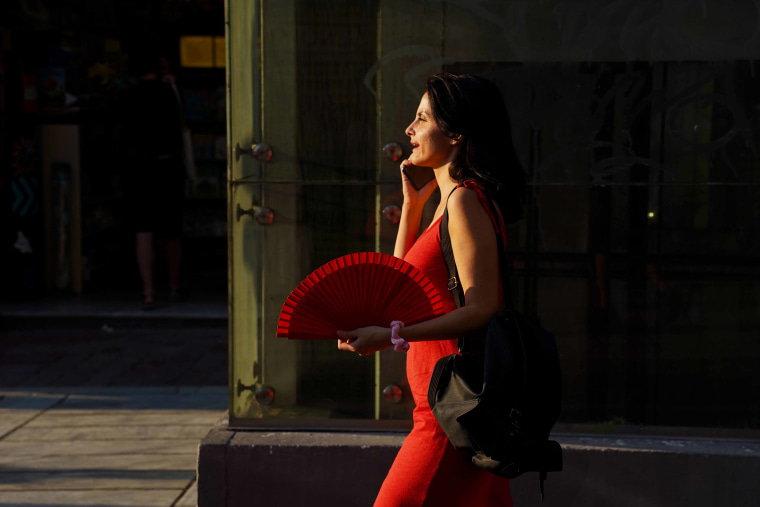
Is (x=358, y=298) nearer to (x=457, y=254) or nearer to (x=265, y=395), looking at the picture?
(x=457, y=254)

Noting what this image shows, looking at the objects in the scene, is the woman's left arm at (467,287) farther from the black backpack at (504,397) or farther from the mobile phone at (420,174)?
the mobile phone at (420,174)

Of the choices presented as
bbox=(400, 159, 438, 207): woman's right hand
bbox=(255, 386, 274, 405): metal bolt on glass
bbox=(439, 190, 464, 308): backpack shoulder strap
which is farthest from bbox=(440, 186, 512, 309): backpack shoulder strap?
bbox=(255, 386, 274, 405): metal bolt on glass

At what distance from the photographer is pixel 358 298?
253cm

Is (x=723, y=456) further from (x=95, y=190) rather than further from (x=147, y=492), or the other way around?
(x=95, y=190)

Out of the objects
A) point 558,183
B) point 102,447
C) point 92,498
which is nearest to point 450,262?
point 558,183

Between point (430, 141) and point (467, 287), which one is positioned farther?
point (430, 141)

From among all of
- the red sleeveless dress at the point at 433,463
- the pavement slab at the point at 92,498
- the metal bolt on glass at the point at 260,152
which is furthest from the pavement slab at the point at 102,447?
the red sleeveless dress at the point at 433,463

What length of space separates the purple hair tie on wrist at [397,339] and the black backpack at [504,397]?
0.12 m

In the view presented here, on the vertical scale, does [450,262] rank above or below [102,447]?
above

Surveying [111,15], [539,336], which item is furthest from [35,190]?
[539,336]

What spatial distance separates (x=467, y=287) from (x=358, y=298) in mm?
274

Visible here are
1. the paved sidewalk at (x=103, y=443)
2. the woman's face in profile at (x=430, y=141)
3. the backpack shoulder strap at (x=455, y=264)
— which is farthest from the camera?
the paved sidewalk at (x=103, y=443)

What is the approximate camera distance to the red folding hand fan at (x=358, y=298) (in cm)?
250

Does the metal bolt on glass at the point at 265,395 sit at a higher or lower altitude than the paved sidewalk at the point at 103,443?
higher
